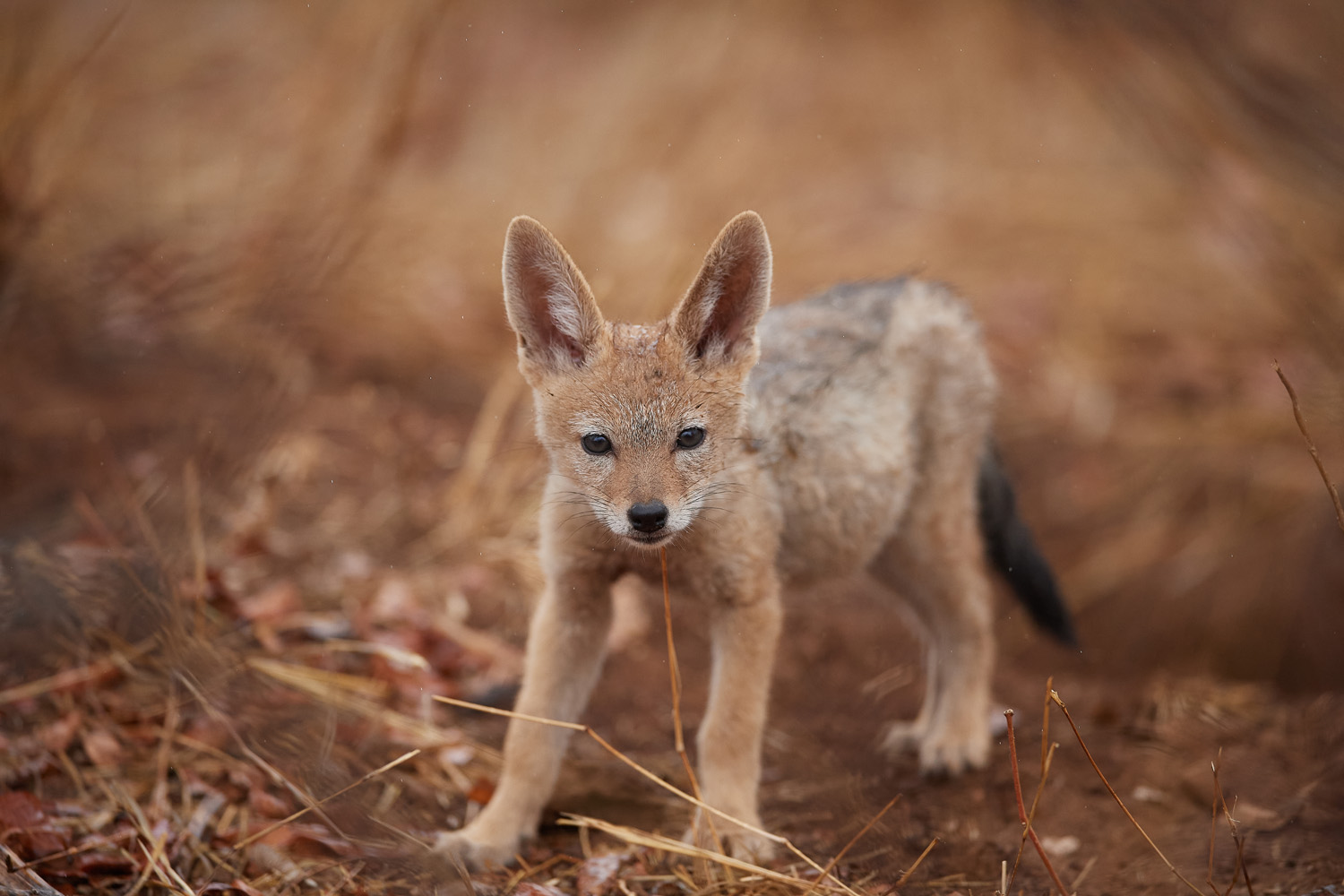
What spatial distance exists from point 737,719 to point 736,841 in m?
0.35

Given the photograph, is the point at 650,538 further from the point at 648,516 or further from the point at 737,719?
the point at 737,719

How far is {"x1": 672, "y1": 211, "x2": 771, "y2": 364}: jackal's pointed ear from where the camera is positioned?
2.86 m

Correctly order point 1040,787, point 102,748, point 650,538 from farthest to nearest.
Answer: point 102,748 < point 650,538 < point 1040,787

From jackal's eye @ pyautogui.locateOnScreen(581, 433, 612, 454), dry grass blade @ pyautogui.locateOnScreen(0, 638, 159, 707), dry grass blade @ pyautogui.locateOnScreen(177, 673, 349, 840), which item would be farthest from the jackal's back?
dry grass blade @ pyautogui.locateOnScreen(0, 638, 159, 707)

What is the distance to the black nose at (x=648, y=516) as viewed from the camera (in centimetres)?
275

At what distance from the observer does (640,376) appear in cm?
294

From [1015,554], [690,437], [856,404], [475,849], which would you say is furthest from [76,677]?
[1015,554]

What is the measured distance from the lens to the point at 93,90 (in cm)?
693

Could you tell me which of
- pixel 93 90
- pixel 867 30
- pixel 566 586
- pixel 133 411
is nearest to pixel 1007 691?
pixel 566 586

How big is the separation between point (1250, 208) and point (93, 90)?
7.78m

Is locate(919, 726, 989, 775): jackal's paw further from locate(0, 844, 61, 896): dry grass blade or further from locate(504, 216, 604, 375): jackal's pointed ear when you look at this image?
locate(0, 844, 61, 896): dry grass blade

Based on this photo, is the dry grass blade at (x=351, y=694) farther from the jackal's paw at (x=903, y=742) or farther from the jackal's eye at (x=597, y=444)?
the jackal's paw at (x=903, y=742)

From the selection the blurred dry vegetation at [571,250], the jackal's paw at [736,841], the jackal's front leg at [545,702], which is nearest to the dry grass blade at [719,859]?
the jackal's paw at [736,841]

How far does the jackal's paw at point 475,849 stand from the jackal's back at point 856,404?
127cm
